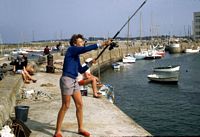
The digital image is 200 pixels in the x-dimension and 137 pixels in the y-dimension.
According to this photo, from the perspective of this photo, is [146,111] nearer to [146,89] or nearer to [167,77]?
[146,89]

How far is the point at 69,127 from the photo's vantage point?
8.29 meters

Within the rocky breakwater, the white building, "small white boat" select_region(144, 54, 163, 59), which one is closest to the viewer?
the rocky breakwater

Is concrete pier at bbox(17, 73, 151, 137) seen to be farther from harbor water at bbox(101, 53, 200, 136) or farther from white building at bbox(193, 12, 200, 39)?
white building at bbox(193, 12, 200, 39)

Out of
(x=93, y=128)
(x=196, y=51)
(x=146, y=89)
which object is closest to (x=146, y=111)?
(x=146, y=89)

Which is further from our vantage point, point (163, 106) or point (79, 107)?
point (163, 106)

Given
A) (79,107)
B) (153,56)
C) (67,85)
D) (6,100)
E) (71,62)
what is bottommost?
(153,56)

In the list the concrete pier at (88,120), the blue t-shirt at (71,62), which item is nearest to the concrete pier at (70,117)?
the concrete pier at (88,120)

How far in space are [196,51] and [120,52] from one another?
137ft

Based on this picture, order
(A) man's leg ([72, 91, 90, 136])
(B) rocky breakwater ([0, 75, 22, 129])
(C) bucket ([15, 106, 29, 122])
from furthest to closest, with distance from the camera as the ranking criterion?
(C) bucket ([15, 106, 29, 122]) → (B) rocky breakwater ([0, 75, 22, 129]) → (A) man's leg ([72, 91, 90, 136])

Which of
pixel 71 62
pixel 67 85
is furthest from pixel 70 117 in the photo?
pixel 71 62

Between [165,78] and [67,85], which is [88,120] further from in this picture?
[165,78]

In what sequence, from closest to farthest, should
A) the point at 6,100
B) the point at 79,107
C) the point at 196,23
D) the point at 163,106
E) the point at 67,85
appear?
1. the point at 67,85
2. the point at 79,107
3. the point at 6,100
4. the point at 163,106
5. the point at 196,23

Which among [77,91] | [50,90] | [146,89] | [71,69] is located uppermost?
[71,69]

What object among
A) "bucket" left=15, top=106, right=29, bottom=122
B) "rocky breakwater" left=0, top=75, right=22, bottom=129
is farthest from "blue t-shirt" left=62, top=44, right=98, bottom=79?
"bucket" left=15, top=106, right=29, bottom=122
